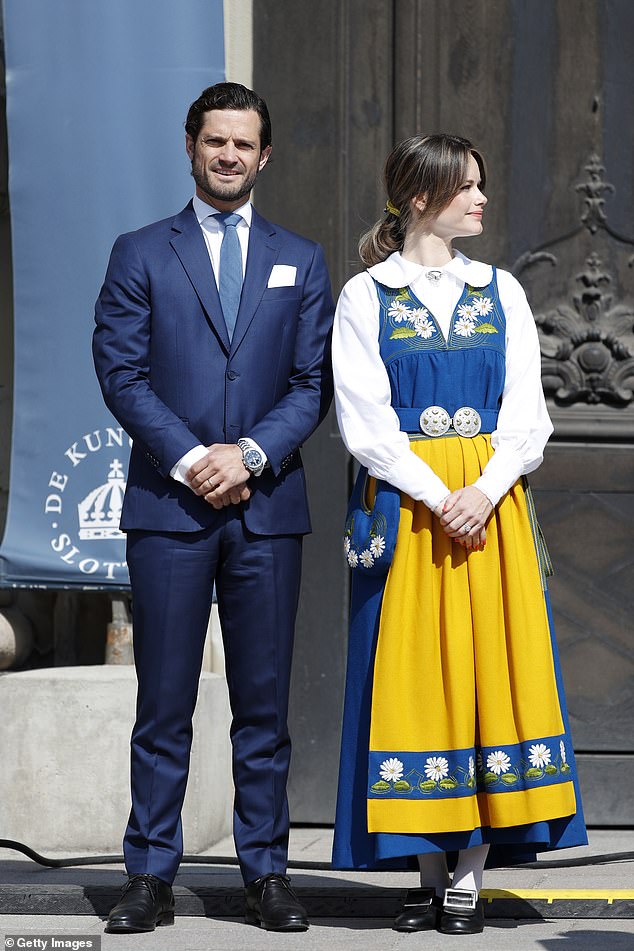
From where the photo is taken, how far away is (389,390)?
3.62 m

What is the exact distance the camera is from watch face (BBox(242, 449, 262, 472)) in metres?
3.56

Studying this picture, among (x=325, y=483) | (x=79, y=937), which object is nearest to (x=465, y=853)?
(x=79, y=937)

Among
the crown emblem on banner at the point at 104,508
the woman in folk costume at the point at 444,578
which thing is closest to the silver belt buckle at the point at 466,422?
the woman in folk costume at the point at 444,578

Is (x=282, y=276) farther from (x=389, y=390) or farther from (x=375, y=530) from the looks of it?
(x=375, y=530)

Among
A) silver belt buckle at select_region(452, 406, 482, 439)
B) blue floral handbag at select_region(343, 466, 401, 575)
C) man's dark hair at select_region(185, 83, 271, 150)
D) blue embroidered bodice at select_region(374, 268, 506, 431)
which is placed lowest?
blue floral handbag at select_region(343, 466, 401, 575)

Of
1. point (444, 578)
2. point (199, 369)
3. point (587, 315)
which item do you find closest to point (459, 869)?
point (444, 578)

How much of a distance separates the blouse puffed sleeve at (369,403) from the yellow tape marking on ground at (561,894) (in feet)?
3.29

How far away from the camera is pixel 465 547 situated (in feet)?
11.7

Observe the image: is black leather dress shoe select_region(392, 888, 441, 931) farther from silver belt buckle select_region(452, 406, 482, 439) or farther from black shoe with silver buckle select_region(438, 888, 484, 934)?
silver belt buckle select_region(452, 406, 482, 439)

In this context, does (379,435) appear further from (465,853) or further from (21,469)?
(21,469)

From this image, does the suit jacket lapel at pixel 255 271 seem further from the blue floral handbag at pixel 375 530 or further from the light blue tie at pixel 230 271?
the blue floral handbag at pixel 375 530

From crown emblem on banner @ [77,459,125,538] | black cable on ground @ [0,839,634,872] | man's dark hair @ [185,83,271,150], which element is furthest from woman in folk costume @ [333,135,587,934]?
crown emblem on banner @ [77,459,125,538]

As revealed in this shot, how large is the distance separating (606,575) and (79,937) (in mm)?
2529

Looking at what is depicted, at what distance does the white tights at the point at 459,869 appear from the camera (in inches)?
139
